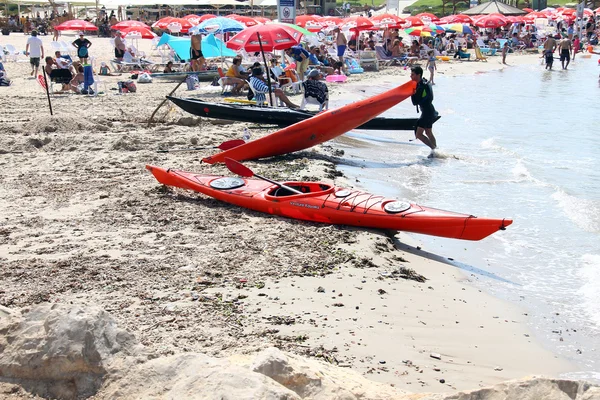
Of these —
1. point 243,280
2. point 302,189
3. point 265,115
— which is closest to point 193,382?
point 243,280

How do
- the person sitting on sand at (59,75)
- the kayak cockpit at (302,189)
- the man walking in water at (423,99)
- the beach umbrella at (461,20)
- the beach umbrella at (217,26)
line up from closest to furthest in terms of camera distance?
the kayak cockpit at (302,189), the man walking in water at (423,99), the person sitting on sand at (59,75), the beach umbrella at (217,26), the beach umbrella at (461,20)

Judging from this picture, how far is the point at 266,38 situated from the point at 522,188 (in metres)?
7.03

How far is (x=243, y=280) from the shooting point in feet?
17.3

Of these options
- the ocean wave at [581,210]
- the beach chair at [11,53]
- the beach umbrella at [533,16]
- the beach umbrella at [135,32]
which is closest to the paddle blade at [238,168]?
the ocean wave at [581,210]

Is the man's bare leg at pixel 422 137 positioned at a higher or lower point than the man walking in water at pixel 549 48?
lower

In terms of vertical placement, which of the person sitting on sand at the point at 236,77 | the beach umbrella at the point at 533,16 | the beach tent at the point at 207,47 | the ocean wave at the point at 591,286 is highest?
the beach umbrella at the point at 533,16

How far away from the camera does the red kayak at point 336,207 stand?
6449 millimetres

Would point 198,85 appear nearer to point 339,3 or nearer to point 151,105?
point 151,105

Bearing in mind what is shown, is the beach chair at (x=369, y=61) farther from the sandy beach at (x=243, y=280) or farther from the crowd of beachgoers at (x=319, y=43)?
the sandy beach at (x=243, y=280)

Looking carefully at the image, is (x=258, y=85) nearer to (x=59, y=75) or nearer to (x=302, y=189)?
(x=59, y=75)

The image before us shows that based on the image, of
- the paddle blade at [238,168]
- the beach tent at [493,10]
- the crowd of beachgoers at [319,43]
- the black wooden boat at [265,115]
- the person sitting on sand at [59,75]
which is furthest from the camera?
the beach tent at [493,10]

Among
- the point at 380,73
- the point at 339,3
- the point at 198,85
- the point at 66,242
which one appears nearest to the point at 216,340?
the point at 66,242

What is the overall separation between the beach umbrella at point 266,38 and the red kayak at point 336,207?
704 centimetres

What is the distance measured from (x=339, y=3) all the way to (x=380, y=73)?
3893cm
